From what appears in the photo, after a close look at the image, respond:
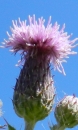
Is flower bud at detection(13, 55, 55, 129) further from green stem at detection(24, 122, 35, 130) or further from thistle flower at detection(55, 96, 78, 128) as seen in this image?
thistle flower at detection(55, 96, 78, 128)

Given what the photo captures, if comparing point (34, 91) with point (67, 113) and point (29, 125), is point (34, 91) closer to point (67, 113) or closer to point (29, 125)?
point (29, 125)

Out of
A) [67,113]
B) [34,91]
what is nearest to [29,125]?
[34,91]

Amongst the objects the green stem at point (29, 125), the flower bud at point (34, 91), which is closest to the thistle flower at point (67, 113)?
the flower bud at point (34, 91)

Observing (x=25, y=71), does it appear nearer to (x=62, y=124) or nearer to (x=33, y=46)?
(x=33, y=46)

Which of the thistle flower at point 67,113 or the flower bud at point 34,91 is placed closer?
the flower bud at point 34,91

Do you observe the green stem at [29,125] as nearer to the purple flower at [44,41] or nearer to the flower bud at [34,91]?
the flower bud at [34,91]
